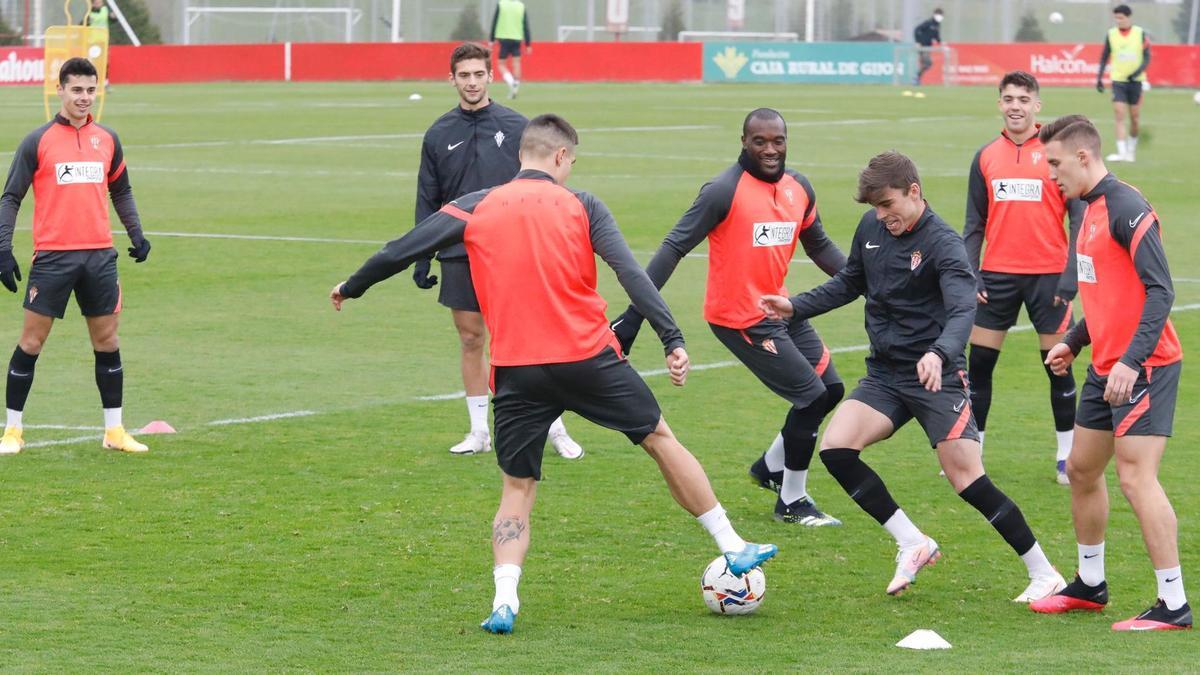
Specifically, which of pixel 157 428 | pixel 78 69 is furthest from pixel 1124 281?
pixel 157 428

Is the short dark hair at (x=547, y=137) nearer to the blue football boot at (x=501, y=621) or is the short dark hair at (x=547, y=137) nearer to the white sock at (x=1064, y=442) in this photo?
the blue football boot at (x=501, y=621)

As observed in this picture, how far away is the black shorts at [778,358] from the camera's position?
360 inches

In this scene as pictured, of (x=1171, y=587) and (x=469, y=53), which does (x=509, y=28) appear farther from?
(x=1171, y=587)

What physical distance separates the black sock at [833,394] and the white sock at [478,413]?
2.33 meters

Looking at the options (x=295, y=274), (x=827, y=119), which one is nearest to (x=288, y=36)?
(x=827, y=119)

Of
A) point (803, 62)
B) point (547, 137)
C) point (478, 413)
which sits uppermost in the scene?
point (547, 137)

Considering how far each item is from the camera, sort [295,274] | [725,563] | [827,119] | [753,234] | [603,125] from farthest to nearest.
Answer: [827,119]
[603,125]
[295,274]
[753,234]
[725,563]

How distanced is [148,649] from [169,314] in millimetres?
9059

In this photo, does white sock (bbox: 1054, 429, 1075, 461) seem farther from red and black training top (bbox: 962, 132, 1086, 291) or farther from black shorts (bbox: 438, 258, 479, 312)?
black shorts (bbox: 438, 258, 479, 312)

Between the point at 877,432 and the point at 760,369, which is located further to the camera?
the point at 760,369

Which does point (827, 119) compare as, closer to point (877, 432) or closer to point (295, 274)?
point (295, 274)

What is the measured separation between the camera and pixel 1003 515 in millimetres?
7777

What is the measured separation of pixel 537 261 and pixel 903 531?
6.70ft

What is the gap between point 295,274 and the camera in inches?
701
